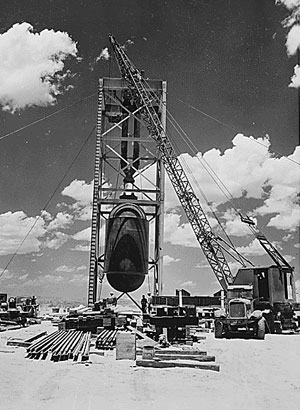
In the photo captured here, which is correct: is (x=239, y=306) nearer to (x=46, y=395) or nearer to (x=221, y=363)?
(x=221, y=363)

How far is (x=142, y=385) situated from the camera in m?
11.2

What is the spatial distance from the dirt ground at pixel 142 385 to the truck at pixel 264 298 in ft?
24.3

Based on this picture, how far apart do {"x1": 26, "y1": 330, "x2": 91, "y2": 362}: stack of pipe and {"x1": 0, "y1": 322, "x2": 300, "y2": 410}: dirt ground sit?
386mm

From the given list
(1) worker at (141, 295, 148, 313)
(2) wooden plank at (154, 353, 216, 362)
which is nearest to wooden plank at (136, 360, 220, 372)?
(2) wooden plank at (154, 353, 216, 362)

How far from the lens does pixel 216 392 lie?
10617mm

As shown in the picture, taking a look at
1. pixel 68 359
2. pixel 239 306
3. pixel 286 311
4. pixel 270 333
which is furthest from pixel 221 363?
pixel 286 311

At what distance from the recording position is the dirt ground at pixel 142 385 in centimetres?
941

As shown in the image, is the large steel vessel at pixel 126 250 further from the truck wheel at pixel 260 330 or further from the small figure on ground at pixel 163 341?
the small figure on ground at pixel 163 341

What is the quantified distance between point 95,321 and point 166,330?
467 centimetres

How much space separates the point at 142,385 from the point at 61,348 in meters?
5.92

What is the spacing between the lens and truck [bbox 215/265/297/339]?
2402 centimetres

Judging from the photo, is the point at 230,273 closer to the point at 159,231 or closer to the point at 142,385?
the point at 159,231

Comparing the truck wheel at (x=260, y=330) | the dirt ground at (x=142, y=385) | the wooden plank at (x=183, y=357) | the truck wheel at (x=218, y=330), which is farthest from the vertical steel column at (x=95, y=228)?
the wooden plank at (x=183, y=357)

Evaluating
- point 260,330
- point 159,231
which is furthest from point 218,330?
point 159,231
